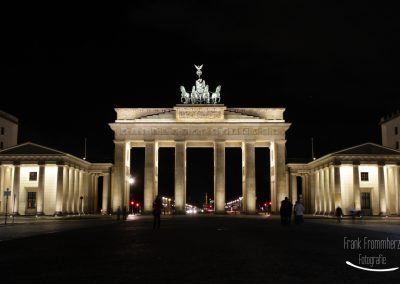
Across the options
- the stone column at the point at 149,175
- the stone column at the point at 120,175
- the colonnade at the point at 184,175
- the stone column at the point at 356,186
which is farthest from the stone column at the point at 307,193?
the stone column at the point at 120,175

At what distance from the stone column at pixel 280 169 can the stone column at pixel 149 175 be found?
18804mm

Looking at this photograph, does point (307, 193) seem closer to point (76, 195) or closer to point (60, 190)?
point (76, 195)

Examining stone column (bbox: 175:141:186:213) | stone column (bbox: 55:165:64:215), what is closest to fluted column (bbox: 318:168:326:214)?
stone column (bbox: 175:141:186:213)

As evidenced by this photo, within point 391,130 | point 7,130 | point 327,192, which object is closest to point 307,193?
point 327,192

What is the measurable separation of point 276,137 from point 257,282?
6697 cm

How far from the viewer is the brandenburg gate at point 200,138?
245 feet

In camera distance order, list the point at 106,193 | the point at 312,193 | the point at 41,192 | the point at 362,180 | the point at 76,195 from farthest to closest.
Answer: the point at 312,193
the point at 106,193
the point at 76,195
the point at 362,180
the point at 41,192

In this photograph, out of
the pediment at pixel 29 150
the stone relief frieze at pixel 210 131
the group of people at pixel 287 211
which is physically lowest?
the group of people at pixel 287 211

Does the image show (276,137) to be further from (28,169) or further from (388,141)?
(28,169)

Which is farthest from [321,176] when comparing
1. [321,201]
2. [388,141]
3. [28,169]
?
[28,169]

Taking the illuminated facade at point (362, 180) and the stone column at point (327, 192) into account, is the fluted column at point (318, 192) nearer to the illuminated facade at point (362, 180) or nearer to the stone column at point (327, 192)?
the illuminated facade at point (362, 180)

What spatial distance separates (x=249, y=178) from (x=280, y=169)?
16.3ft

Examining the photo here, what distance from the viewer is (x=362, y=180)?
233ft

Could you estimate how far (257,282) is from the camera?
9.74 m
